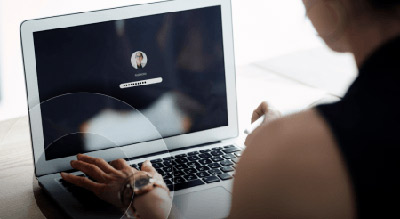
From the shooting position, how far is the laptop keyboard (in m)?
1.19

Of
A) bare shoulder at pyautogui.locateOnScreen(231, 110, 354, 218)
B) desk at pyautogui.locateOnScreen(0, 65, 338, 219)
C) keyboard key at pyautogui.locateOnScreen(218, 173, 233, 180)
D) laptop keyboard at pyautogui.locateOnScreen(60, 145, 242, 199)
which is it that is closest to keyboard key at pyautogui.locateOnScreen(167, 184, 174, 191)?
laptop keyboard at pyautogui.locateOnScreen(60, 145, 242, 199)

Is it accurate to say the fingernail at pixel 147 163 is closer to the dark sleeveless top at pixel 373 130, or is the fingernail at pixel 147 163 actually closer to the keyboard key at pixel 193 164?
the keyboard key at pixel 193 164

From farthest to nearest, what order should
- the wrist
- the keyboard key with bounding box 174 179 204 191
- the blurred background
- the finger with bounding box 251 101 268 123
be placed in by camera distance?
the blurred background, the finger with bounding box 251 101 268 123, the keyboard key with bounding box 174 179 204 191, the wrist

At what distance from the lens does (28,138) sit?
1.47 meters

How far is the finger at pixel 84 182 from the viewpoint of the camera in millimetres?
1144

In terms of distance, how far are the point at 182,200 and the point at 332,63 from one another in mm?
926

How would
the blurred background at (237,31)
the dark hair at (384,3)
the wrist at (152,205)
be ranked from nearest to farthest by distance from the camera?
1. the dark hair at (384,3)
2. the wrist at (152,205)
3. the blurred background at (237,31)

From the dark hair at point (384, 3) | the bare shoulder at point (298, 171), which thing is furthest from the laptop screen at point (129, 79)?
the dark hair at point (384, 3)

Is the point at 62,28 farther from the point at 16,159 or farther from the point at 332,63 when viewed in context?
the point at 332,63

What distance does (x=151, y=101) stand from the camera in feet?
4.35

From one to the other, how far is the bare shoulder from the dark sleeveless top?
0.05 feet

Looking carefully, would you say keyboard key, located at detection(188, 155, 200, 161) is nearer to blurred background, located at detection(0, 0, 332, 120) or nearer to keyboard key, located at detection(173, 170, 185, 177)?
keyboard key, located at detection(173, 170, 185, 177)

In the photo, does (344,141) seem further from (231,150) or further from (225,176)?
(231,150)

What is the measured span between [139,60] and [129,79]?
0.05 m
